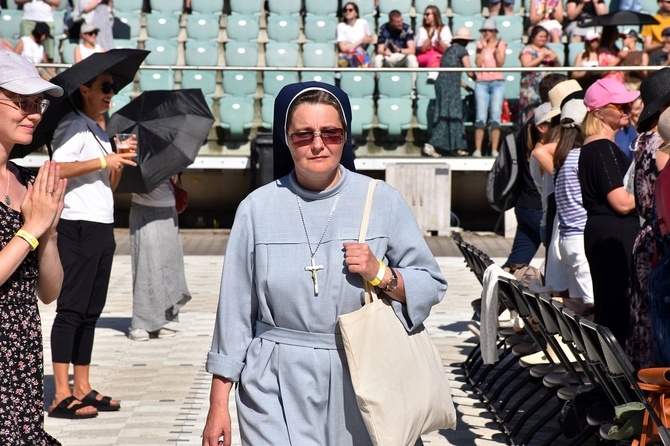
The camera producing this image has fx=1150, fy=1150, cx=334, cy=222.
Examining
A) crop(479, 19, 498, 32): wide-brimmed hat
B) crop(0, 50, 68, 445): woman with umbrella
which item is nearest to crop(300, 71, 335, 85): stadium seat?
crop(479, 19, 498, 32): wide-brimmed hat

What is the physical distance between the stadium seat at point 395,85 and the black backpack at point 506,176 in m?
6.48

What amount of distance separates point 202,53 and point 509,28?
16.5 feet

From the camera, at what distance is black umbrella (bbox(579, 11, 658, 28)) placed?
54.6ft

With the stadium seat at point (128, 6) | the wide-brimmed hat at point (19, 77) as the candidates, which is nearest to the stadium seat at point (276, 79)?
the stadium seat at point (128, 6)

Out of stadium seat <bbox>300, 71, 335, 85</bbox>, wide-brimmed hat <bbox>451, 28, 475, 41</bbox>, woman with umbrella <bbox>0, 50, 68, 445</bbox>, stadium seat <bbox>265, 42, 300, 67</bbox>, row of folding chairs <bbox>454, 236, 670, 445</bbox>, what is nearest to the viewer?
woman with umbrella <bbox>0, 50, 68, 445</bbox>

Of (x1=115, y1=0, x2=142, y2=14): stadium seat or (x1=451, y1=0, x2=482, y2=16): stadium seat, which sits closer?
(x1=451, y1=0, x2=482, y2=16): stadium seat

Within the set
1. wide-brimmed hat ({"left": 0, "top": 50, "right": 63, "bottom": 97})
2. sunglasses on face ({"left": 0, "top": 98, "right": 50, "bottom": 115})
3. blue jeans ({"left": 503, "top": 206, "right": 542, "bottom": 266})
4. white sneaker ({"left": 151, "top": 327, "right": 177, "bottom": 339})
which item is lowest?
white sneaker ({"left": 151, "top": 327, "right": 177, "bottom": 339})

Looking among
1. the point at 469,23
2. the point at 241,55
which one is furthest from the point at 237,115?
the point at 469,23

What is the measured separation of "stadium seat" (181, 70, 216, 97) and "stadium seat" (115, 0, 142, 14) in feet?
14.8

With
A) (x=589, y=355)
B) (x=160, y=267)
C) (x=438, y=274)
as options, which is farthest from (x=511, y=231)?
(x=438, y=274)

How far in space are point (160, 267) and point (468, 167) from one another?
786 centimetres

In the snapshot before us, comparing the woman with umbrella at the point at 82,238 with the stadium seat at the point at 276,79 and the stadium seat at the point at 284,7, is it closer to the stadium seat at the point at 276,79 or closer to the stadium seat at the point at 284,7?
the stadium seat at the point at 276,79

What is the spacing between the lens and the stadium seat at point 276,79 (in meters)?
16.0

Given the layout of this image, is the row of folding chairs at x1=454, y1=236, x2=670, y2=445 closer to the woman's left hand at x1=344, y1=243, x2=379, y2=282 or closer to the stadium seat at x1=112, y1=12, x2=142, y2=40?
the woman's left hand at x1=344, y1=243, x2=379, y2=282
